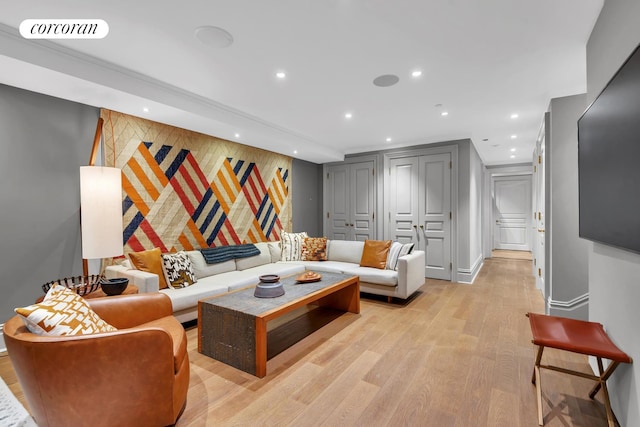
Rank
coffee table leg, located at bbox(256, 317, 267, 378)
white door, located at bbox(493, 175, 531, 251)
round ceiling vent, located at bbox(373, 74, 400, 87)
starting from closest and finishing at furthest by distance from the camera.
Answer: coffee table leg, located at bbox(256, 317, 267, 378)
round ceiling vent, located at bbox(373, 74, 400, 87)
white door, located at bbox(493, 175, 531, 251)

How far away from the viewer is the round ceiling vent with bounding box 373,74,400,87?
2773 millimetres

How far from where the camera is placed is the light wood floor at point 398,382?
5.74 ft

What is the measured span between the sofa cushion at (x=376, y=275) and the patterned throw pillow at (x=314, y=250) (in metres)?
0.76

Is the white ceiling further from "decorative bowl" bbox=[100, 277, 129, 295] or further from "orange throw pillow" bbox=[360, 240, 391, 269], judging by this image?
"orange throw pillow" bbox=[360, 240, 391, 269]

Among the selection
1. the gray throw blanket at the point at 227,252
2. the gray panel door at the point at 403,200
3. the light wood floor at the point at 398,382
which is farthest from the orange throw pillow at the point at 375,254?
the gray throw blanket at the point at 227,252

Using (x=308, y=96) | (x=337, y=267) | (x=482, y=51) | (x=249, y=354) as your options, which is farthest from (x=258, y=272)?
(x=482, y=51)

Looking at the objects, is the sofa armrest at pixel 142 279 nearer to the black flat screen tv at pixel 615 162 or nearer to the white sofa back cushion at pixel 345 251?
the white sofa back cushion at pixel 345 251

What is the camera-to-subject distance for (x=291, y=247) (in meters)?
4.95

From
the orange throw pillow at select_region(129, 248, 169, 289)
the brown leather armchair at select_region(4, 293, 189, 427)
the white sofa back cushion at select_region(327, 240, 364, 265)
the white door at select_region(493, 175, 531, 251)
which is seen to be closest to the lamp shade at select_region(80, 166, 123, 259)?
the orange throw pillow at select_region(129, 248, 169, 289)

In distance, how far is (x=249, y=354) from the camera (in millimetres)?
2221

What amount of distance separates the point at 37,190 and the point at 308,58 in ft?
9.08

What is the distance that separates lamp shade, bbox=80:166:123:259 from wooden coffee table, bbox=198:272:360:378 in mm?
918

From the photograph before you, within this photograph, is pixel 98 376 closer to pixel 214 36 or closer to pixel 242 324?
pixel 242 324

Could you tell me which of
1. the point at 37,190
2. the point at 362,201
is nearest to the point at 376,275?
the point at 362,201
